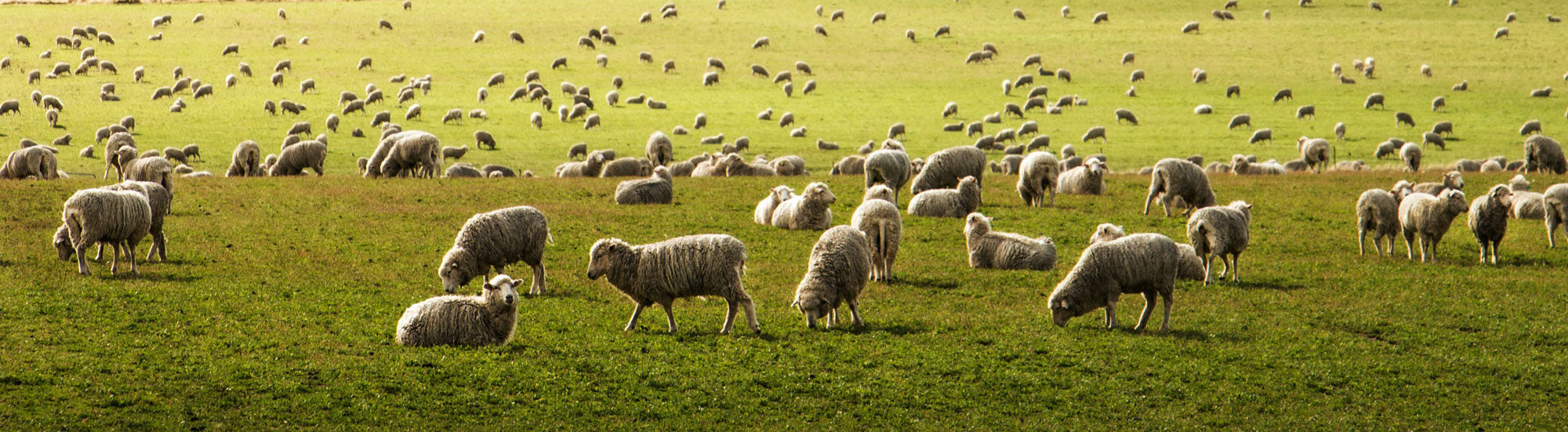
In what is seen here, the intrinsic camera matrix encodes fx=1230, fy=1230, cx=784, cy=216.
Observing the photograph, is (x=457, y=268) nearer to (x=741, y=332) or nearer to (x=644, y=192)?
(x=741, y=332)

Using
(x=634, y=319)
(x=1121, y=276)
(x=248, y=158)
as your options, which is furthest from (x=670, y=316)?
(x=248, y=158)

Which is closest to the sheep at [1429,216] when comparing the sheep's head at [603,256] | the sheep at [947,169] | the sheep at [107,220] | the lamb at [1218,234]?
the lamb at [1218,234]

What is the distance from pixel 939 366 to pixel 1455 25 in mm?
79418

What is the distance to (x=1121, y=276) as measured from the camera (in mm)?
15180

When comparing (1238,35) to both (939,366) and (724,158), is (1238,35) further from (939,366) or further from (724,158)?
(939,366)

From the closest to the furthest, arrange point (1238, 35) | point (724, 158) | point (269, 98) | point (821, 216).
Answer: point (821, 216) < point (724, 158) < point (269, 98) < point (1238, 35)

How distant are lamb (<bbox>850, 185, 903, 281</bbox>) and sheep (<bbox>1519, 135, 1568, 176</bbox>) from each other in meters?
23.8

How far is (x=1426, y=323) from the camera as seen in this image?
655 inches

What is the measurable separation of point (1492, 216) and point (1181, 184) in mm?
5999

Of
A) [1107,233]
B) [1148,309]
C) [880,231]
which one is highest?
[880,231]

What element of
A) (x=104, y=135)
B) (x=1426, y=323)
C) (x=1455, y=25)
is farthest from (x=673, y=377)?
(x=1455, y=25)

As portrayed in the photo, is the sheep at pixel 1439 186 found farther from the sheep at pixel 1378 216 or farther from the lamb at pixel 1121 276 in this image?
the lamb at pixel 1121 276

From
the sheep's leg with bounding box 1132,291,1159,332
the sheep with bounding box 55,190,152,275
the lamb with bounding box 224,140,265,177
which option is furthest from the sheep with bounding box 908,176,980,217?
the lamb with bounding box 224,140,265,177

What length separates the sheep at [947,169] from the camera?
2819cm
